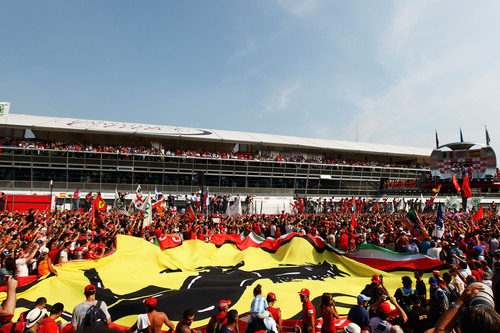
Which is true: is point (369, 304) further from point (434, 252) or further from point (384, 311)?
point (434, 252)

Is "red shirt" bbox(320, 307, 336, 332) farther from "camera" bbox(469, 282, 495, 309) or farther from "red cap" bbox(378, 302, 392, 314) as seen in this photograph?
"camera" bbox(469, 282, 495, 309)

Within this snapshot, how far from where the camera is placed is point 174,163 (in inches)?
1657

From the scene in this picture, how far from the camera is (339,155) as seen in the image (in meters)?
56.1

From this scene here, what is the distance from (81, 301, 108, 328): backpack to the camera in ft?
16.0

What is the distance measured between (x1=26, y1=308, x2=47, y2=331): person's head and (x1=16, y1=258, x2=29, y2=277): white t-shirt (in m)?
4.06

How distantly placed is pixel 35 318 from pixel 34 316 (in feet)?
0.13

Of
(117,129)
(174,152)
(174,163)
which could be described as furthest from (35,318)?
(174,152)

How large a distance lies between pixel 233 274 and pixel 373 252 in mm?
4822

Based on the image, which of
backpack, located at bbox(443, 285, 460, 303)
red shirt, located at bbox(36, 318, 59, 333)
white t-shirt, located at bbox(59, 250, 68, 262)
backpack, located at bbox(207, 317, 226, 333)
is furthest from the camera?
white t-shirt, located at bbox(59, 250, 68, 262)

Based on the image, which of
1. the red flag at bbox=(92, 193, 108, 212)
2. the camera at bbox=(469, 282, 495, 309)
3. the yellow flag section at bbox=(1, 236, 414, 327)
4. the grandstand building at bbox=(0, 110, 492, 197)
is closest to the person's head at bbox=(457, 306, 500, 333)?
the camera at bbox=(469, 282, 495, 309)

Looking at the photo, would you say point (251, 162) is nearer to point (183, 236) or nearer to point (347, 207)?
point (347, 207)

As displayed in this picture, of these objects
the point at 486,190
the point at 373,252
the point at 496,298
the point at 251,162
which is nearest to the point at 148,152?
the point at 251,162

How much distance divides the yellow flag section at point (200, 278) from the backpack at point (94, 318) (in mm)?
1419

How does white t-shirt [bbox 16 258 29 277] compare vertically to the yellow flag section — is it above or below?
above
